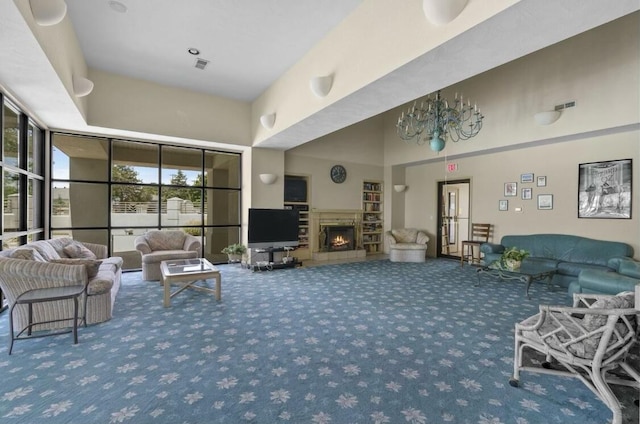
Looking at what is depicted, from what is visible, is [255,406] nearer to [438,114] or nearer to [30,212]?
[438,114]

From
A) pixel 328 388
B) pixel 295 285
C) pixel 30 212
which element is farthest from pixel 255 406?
pixel 30 212

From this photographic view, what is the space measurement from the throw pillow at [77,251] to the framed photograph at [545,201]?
8477 mm

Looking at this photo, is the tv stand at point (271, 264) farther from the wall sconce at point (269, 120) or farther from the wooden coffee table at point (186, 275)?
the wall sconce at point (269, 120)

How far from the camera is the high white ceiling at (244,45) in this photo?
231 centimetres

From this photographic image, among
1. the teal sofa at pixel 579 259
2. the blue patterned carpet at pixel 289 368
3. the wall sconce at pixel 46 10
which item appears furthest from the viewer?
the teal sofa at pixel 579 259

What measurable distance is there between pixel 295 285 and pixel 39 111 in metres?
4.82

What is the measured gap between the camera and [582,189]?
5.83m

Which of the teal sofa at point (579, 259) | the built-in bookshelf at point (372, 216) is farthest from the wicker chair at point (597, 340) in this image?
the built-in bookshelf at point (372, 216)

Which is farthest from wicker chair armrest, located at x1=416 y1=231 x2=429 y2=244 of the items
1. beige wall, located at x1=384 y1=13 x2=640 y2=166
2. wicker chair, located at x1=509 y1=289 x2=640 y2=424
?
wicker chair, located at x1=509 y1=289 x2=640 y2=424

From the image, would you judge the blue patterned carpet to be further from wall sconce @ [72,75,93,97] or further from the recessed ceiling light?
the recessed ceiling light

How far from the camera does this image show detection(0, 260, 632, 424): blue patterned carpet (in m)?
1.98

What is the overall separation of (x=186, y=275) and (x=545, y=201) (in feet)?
23.2

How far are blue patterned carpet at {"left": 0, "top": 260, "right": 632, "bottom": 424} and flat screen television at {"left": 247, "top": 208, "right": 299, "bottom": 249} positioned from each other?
2287 mm

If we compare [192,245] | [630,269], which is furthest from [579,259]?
[192,245]
